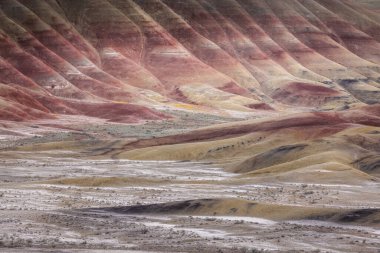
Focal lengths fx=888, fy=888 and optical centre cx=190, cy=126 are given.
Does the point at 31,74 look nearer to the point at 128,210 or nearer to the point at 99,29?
the point at 99,29

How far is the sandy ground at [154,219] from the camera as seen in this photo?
35219mm

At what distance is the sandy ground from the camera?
35.2 meters

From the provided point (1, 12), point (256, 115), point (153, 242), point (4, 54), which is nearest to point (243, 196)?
point (153, 242)

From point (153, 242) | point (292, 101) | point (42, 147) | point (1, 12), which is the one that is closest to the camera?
point (153, 242)

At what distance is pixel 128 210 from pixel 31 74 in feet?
371

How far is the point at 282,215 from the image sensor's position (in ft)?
143

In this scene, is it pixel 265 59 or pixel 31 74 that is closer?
pixel 31 74

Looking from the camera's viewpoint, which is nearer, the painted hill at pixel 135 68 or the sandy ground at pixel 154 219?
the sandy ground at pixel 154 219

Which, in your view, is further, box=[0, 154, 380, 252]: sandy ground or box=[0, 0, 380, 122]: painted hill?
box=[0, 0, 380, 122]: painted hill

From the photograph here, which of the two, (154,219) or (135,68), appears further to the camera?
(135,68)

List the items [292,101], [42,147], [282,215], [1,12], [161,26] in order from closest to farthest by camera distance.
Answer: [282,215]
[42,147]
[1,12]
[292,101]
[161,26]

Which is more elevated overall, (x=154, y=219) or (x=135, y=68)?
(x=135, y=68)

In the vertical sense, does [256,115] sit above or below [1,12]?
below

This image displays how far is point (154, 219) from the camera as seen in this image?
4284 centimetres
